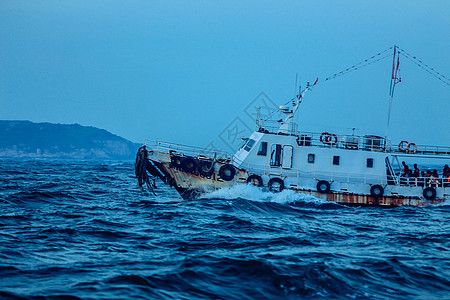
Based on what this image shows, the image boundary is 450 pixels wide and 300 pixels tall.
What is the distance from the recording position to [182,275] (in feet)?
31.6

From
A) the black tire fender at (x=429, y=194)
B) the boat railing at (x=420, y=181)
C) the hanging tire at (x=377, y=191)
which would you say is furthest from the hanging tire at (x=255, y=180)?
the black tire fender at (x=429, y=194)

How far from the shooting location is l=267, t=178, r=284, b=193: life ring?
70.9 feet

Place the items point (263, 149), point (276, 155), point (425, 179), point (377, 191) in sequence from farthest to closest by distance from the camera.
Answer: point (425, 179) → point (276, 155) → point (263, 149) → point (377, 191)

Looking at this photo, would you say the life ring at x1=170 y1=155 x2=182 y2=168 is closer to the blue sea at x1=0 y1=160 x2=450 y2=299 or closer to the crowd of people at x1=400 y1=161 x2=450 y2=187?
the blue sea at x1=0 y1=160 x2=450 y2=299

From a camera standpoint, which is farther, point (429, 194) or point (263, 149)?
point (429, 194)

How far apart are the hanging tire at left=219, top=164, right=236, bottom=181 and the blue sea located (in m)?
1.76

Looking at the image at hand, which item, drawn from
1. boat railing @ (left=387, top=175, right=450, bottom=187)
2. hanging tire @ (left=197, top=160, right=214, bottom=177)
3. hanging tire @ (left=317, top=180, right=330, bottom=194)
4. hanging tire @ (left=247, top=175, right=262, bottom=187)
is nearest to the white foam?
hanging tire @ (left=247, top=175, right=262, bottom=187)

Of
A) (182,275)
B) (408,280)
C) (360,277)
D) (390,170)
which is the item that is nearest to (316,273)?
(360,277)

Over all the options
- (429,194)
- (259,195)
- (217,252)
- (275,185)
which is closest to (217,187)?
(259,195)

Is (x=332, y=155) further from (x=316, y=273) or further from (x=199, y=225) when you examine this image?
(x=316, y=273)

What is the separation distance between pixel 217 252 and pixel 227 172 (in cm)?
1000

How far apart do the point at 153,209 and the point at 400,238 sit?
10307mm

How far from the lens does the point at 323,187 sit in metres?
22.0

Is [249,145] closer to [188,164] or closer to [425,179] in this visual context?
[188,164]
